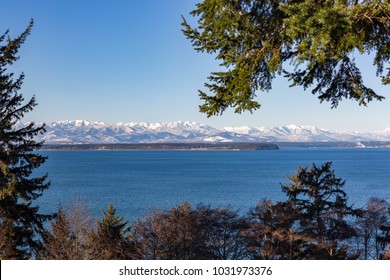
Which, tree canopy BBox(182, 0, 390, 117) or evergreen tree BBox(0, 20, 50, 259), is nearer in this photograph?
tree canopy BBox(182, 0, 390, 117)

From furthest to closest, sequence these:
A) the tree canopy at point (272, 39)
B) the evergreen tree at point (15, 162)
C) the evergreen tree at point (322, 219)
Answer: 1. the evergreen tree at point (322, 219)
2. the evergreen tree at point (15, 162)
3. the tree canopy at point (272, 39)

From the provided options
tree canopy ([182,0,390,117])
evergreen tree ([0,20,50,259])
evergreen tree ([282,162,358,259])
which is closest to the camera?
tree canopy ([182,0,390,117])

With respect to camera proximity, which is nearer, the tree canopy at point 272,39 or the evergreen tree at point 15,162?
the tree canopy at point 272,39

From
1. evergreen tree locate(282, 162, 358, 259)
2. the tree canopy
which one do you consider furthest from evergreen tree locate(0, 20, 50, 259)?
evergreen tree locate(282, 162, 358, 259)

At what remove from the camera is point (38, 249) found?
45.4 feet

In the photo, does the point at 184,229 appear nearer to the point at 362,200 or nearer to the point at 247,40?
the point at 247,40

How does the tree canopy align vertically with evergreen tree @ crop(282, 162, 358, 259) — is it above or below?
above

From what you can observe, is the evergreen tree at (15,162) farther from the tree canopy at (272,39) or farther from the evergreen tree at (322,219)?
the evergreen tree at (322,219)

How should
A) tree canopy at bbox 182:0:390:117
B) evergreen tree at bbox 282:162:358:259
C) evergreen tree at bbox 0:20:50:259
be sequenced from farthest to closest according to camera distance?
evergreen tree at bbox 282:162:358:259 → evergreen tree at bbox 0:20:50:259 → tree canopy at bbox 182:0:390:117

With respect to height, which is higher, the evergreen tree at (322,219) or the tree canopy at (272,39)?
the tree canopy at (272,39)

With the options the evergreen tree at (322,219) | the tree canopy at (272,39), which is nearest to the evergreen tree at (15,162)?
the tree canopy at (272,39)

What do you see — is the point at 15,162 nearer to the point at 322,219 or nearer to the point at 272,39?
the point at 272,39

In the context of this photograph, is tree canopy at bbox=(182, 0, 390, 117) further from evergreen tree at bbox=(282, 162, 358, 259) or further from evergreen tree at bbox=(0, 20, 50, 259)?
evergreen tree at bbox=(282, 162, 358, 259)

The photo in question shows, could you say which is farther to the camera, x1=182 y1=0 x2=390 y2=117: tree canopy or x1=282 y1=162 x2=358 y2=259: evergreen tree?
x1=282 y1=162 x2=358 y2=259: evergreen tree
